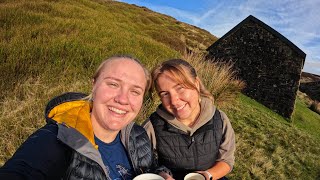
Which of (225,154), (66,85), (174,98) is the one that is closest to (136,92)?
(174,98)

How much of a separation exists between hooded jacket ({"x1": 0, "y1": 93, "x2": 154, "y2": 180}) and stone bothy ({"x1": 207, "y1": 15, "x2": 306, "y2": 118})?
1416cm

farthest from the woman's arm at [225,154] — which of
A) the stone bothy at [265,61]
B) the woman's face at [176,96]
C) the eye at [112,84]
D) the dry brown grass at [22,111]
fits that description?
the stone bothy at [265,61]

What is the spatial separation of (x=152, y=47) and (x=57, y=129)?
971 cm

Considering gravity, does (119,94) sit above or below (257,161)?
above

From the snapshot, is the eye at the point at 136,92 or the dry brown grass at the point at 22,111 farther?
the dry brown grass at the point at 22,111

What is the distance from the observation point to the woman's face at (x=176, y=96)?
2.99 metres

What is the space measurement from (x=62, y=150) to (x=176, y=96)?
144 cm

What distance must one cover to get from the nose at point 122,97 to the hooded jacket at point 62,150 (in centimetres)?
22

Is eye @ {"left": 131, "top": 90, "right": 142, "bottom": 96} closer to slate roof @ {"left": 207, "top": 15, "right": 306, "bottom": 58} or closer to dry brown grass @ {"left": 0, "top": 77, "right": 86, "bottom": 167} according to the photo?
dry brown grass @ {"left": 0, "top": 77, "right": 86, "bottom": 167}

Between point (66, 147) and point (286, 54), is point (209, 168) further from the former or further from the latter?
point (286, 54)

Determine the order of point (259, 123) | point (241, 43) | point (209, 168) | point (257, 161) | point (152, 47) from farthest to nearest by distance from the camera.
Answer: point (241, 43), point (152, 47), point (259, 123), point (257, 161), point (209, 168)

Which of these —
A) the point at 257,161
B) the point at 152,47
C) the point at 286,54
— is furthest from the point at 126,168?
the point at 286,54

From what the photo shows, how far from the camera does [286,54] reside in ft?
49.9

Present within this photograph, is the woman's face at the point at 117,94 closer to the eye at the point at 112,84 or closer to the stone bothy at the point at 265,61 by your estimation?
the eye at the point at 112,84
